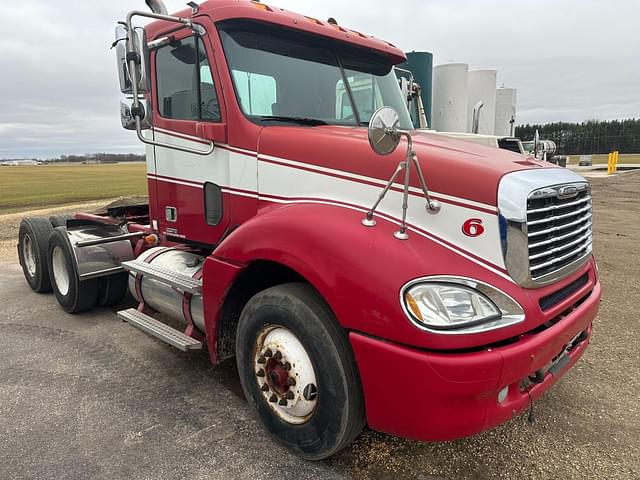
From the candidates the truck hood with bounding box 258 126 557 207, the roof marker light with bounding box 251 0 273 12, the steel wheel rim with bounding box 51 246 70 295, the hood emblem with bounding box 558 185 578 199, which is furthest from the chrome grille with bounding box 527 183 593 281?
the steel wheel rim with bounding box 51 246 70 295

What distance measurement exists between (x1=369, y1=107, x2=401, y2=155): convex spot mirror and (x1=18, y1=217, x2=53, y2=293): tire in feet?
17.8

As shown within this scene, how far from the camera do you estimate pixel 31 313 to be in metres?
5.66

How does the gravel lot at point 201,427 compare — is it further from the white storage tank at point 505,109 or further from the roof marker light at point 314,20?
the white storage tank at point 505,109

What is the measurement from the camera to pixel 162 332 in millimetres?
3807

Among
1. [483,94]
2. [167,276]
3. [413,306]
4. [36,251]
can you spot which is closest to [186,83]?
[167,276]

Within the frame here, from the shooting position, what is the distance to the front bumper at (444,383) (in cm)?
214

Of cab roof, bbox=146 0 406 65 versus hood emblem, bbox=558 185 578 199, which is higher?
cab roof, bbox=146 0 406 65

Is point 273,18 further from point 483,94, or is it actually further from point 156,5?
point 483,94

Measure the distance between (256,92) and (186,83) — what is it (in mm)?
767

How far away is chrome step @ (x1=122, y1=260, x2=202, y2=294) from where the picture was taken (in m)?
3.67

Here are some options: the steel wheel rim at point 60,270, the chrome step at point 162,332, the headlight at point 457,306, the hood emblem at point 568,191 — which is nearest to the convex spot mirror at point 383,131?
the headlight at point 457,306

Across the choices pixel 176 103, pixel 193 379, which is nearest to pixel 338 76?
pixel 176 103

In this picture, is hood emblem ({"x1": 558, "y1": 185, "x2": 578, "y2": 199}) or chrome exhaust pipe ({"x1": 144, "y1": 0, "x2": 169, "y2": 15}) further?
chrome exhaust pipe ({"x1": 144, "y1": 0, "x2": 169, "y2": 15})

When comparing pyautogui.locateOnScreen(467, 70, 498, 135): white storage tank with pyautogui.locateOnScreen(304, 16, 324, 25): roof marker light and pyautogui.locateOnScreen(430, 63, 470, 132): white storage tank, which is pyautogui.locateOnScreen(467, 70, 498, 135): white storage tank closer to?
pyautogui.locateOnScreen(430, 63, 470, 132): white storage tank
